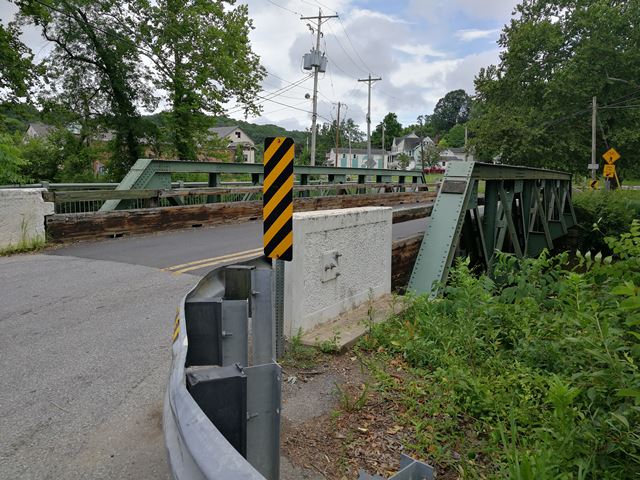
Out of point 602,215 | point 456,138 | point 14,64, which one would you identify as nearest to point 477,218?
point 602,215

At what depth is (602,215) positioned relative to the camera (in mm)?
17922

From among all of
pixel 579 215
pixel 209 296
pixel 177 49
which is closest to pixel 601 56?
pixel 579 215

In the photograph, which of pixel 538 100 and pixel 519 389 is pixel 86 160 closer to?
pixel 519 389

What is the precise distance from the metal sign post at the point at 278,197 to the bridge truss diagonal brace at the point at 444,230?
11.8 feet

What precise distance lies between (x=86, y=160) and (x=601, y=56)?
3586cm

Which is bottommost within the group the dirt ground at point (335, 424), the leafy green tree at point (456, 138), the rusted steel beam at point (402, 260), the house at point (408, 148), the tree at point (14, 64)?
the dirt ground at point (335, 424)

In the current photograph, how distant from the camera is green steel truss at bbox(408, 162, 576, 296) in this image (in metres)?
7.63

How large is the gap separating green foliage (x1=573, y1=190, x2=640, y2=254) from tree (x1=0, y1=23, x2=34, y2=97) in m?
21.8

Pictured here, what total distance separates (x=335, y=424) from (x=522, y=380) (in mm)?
1587

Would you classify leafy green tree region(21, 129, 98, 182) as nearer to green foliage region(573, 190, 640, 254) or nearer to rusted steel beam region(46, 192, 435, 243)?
rusted steel beam region(46, 192, 435, 243)

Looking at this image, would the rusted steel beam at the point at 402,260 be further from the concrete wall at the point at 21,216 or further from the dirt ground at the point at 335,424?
the concrete wall at the point at 21,216

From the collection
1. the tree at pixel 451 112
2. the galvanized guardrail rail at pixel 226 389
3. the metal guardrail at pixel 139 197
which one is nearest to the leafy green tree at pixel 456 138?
the tree at pixel 451 112

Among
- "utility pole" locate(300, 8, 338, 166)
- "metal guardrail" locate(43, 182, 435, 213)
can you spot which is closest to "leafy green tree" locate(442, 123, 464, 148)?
"utility pole" locate(300, 8, 338, 166)

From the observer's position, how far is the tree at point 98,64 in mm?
20953
